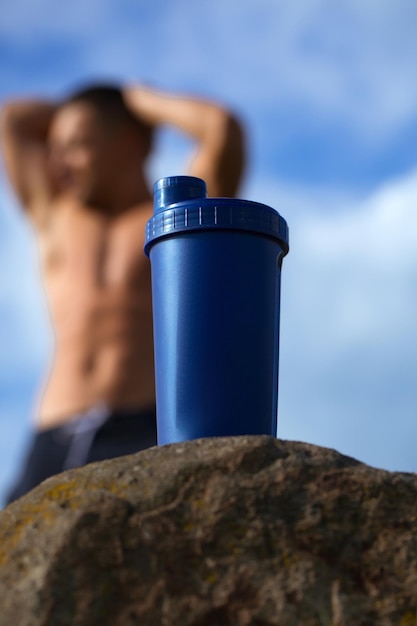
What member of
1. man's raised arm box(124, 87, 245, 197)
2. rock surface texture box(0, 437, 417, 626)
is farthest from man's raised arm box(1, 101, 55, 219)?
rock surface texture box(0, 437, 417, 626)

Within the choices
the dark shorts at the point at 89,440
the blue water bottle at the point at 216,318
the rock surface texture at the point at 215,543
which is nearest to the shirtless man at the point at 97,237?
the dark shorts at the point at 89,440

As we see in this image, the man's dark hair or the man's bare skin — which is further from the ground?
the man's dark hair

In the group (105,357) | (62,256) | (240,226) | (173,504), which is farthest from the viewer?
(62,256)

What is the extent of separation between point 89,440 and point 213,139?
5.20 feet

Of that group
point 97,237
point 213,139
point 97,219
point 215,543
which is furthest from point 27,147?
point 215,543

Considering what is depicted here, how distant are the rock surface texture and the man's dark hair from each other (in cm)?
363

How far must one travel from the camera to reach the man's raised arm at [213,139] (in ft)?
14.3

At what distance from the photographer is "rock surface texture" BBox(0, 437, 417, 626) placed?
50.3 inches

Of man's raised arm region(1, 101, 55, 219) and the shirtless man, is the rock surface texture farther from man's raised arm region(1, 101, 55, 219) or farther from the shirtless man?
man's raised arm region(1, 101, 55, 219)

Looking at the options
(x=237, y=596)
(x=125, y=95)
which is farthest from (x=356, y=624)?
(x=125, y=95)

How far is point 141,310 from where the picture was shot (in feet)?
14.4

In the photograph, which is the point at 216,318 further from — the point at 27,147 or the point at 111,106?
the point at 27,147

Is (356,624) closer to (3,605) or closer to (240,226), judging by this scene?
(3,605)

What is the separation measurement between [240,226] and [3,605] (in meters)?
0.88
